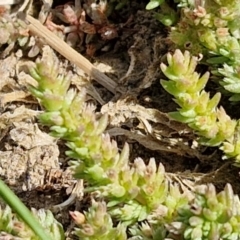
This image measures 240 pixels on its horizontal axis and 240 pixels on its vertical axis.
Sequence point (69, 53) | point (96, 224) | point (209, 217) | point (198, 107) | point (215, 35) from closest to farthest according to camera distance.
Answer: point (209, 217)
point (96, 224)
point (198, 107)
point (215, 35)
point (69, 53)

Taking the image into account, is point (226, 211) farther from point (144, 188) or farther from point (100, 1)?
point (100, 1)

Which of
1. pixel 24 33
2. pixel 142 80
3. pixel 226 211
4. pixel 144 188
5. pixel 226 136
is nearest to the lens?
pixel 226 211

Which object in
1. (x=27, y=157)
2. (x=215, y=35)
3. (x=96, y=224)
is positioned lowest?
(x=27, y=157)

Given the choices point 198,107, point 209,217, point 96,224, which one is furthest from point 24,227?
point 198,107

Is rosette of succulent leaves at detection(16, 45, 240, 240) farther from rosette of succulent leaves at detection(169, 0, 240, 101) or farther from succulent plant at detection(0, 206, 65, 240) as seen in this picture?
rosette of succulent leaves at detection(169, 0, 240, 101)

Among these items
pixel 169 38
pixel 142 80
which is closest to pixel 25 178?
pixel 142 80

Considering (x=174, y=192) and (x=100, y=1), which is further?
(x=100, y=1)

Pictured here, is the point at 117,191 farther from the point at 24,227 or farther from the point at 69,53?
the point at 69,53
